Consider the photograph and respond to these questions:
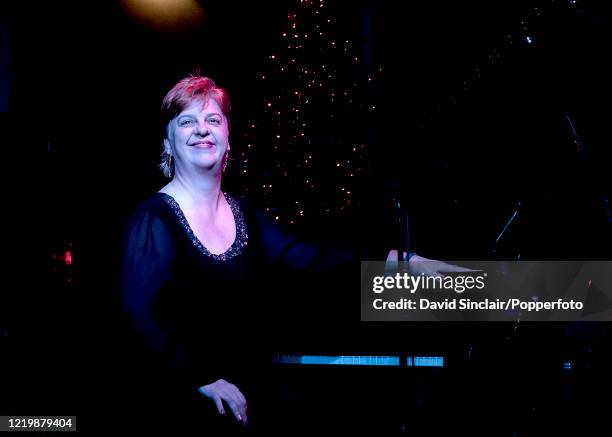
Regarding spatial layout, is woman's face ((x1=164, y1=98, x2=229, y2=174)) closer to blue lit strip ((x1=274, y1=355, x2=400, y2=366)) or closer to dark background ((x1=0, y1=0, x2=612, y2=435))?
dark background ((x1=0, y1=0, x2=612, y2=435))

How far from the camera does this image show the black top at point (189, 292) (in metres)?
2.08

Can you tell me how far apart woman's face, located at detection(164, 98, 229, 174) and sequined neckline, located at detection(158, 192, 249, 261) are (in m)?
0.19

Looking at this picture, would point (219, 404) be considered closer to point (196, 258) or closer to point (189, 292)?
point (189, 292)

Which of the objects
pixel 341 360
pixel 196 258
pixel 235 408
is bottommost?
pixel 235 408

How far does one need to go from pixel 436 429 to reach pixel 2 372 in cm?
226

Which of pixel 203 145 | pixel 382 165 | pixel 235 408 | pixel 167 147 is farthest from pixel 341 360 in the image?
pixel 167 147

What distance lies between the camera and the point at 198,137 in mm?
2422

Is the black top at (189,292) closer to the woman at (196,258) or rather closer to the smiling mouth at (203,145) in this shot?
the woman at (196,258)

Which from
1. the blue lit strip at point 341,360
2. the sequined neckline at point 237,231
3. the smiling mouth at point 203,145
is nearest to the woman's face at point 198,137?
the smiling mouth at point 203,145

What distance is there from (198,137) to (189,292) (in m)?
0.66

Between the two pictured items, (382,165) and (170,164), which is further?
(382,165)

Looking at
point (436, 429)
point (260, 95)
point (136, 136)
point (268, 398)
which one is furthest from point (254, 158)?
point (436, 429)

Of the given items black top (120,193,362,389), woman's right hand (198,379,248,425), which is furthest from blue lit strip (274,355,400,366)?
woman's right hand (198,379,248,425)

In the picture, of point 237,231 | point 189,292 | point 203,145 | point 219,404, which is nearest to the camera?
point 219,404
